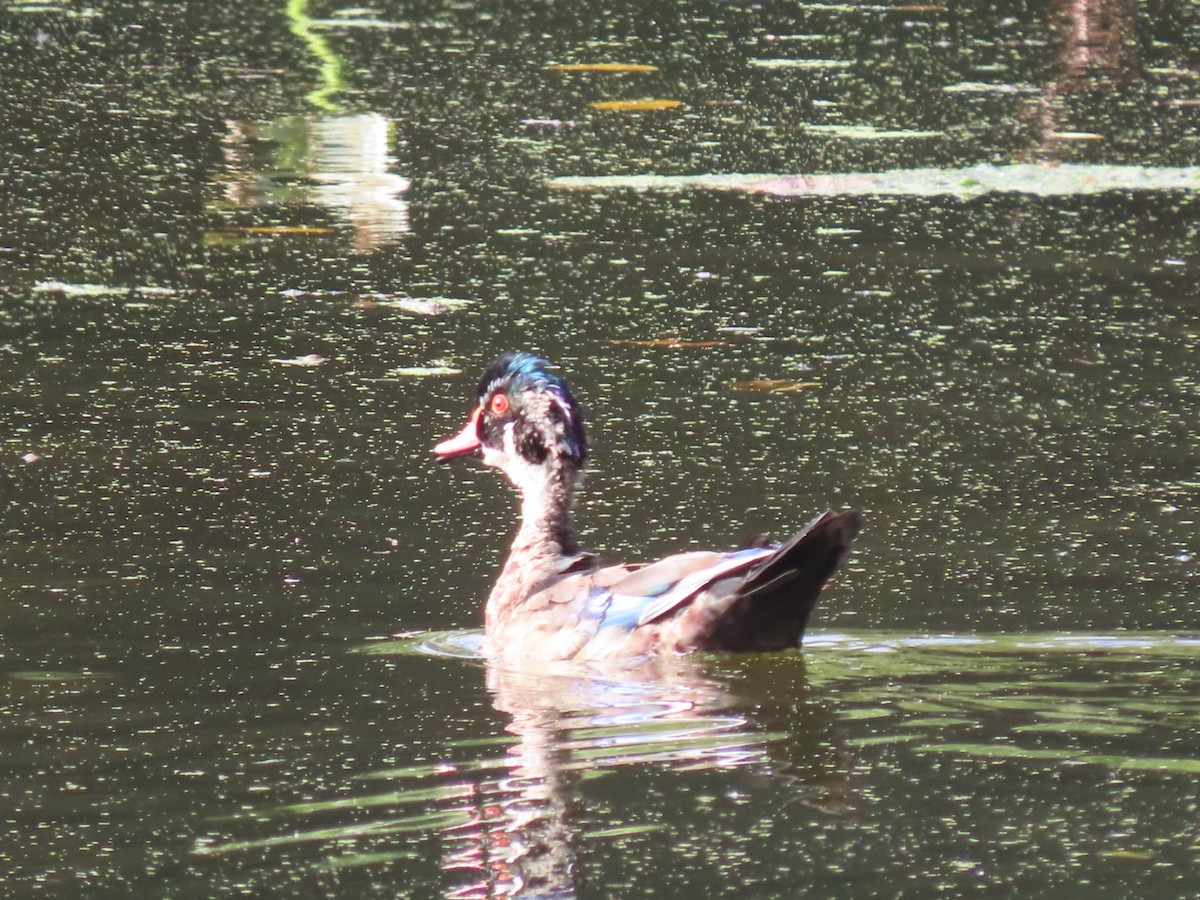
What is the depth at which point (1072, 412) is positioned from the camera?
7.11 meters

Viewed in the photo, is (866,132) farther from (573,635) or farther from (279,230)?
(573,635)

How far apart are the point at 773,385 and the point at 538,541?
1.57 metres

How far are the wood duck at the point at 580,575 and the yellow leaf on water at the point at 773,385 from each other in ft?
3.63

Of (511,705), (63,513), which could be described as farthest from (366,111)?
(511,705)

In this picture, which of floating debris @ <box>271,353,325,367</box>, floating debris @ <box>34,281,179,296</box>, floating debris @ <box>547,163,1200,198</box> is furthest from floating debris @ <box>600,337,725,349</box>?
floating debris @ <box>547,163,1200,198</box>

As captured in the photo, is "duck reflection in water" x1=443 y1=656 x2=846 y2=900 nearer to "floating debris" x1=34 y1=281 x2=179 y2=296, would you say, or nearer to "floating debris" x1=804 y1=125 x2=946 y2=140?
"floating debris" x1=34 y1=281 x2=179 y2=296

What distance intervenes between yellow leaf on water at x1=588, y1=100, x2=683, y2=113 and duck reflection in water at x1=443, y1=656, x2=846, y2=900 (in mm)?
5903

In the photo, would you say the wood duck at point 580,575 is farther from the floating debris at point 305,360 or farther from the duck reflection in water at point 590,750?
the floating debris at point 305,360

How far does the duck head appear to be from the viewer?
20.6 feet

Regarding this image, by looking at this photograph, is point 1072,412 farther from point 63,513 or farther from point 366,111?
point 366,111

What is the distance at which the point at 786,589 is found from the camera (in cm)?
520

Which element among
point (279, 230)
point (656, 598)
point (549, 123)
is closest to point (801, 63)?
point (549, 123)

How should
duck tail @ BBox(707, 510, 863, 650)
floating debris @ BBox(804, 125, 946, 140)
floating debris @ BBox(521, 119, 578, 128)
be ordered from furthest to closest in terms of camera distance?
floating debris @ BBox(521, 119, 578, 128)
floating debris @ BBox(804, 125, 946, 140)
duck tail @ BBox(707, 510, 863, 650)

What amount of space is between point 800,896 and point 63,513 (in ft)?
10.1
